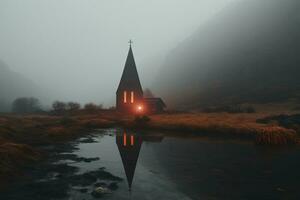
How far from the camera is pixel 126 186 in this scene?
816 inches

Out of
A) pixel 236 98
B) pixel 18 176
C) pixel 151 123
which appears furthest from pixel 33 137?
pixel 236 98

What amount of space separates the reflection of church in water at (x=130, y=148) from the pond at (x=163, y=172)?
9 cm

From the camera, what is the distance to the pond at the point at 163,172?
62.6 feet

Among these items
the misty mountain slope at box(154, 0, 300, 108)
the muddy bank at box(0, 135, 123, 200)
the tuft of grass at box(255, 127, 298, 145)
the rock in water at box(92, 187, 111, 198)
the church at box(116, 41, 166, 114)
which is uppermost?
the misty mountain slope at box(154, 0, 300, 108)

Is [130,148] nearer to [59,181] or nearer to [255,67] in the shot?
[59,181]

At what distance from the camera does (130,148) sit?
35781 millimetres

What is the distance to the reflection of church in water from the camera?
25.7 metres

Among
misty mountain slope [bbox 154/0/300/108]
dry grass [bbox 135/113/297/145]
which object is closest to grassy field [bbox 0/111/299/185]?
dry grass [bbox 135/113/297/145]

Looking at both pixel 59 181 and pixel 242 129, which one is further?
pixel 242 129

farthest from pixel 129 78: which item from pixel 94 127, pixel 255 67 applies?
pixel 255 67

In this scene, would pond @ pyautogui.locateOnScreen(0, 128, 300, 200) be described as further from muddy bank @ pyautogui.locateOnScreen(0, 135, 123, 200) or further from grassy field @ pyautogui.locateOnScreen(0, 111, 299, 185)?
grassy field @ pyautogui.locateOnScreen(0, 111, 299, 185)

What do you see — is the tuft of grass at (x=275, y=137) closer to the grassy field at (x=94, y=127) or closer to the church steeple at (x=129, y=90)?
the grassy field at (x=94, y=127)

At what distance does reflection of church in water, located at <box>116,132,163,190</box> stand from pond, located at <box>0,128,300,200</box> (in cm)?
9

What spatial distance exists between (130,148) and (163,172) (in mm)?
11731
